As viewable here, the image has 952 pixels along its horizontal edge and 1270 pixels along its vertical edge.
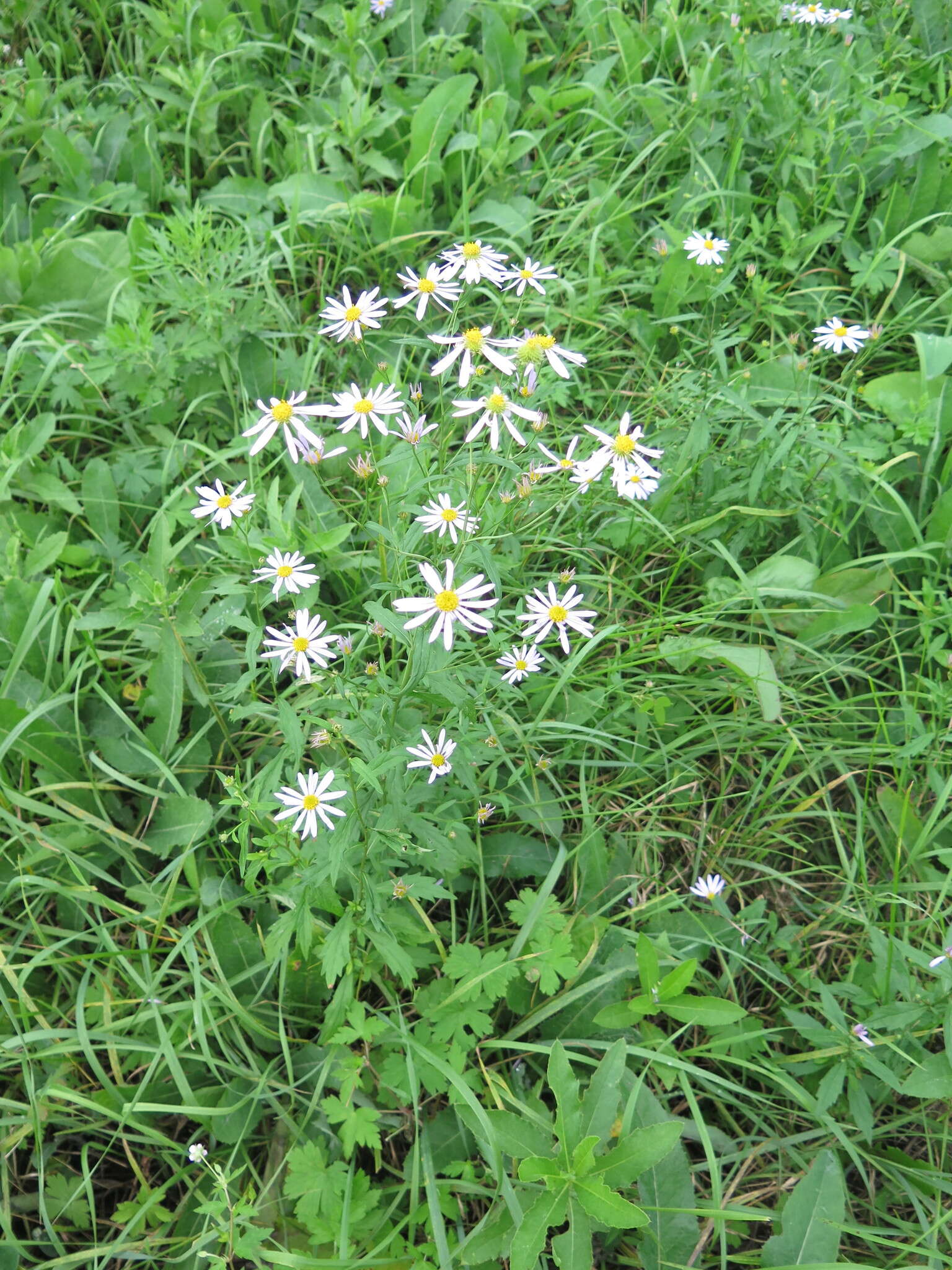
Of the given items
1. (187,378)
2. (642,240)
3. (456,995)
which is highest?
(642,240)

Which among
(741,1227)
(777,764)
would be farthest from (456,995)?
(777,764)

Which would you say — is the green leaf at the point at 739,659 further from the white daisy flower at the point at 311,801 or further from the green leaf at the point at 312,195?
the green leaf at the point at 312,195

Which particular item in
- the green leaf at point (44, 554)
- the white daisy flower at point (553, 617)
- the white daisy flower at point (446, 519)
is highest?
the white daisy flower at point (446, 519)

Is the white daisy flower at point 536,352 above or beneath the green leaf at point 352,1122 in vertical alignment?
above

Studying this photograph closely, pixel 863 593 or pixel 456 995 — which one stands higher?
pixel 863 593

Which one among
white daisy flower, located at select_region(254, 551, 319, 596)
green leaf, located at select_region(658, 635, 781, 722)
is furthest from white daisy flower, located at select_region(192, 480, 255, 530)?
green leaf, located at select_region(658, 635, 781, 722)

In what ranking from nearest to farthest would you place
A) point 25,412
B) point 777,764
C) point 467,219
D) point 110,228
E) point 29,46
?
point 777,764
point 25,412
point 467,219
point 110,228
point 29,46

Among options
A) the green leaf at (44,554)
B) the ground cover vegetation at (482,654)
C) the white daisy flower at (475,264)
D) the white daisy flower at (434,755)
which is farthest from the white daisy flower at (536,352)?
the green leaf at (44,554)

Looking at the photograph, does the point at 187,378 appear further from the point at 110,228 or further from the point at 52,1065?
the point at 52,1065
